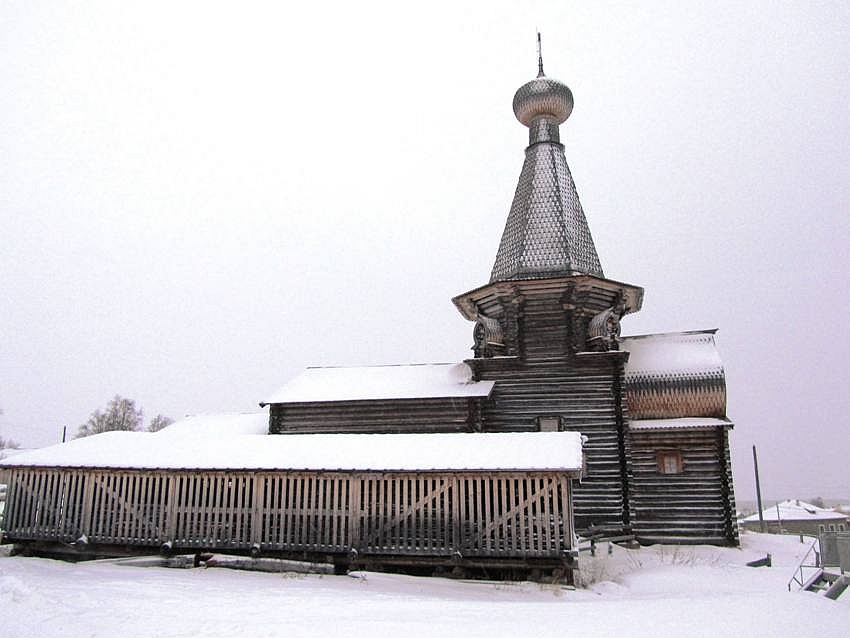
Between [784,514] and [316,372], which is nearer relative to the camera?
[316,372]

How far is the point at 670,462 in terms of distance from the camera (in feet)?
68.6

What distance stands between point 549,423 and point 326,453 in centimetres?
827

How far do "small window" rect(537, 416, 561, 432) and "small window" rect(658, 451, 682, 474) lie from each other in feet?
11.1

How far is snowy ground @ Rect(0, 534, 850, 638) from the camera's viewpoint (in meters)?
7.76

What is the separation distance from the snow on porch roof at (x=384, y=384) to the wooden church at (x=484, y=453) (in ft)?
0.32

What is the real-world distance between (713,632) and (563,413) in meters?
13.0

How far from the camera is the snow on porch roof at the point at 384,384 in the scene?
71.4ft

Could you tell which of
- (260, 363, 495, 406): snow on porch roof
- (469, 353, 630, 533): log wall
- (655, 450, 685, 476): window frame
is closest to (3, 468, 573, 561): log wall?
(469, 353, 630, 533): log wall

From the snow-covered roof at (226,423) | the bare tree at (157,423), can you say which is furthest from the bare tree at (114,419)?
the snow-covered roof at (226,423)

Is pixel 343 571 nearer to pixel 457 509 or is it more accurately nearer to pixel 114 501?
pixel 457 509

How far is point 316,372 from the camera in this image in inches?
1017

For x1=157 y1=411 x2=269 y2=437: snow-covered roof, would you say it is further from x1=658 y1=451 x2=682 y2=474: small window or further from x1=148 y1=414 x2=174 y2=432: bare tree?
x1=148 y1=414 x2=174 y2=432: bare tree

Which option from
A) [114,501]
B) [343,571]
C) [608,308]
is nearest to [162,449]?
[114,501]

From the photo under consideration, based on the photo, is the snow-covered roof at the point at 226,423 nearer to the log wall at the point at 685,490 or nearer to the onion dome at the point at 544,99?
the log wall at the point at 685,490
